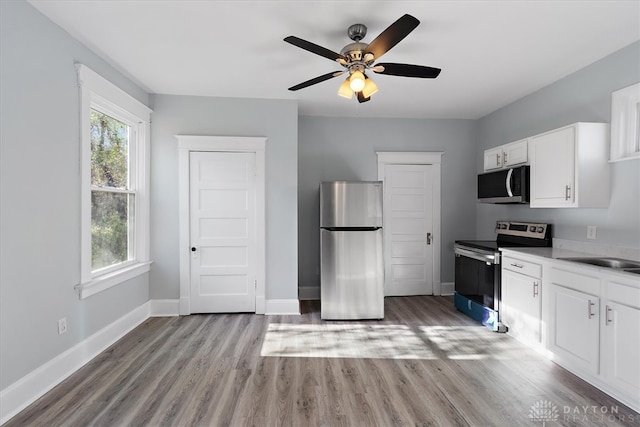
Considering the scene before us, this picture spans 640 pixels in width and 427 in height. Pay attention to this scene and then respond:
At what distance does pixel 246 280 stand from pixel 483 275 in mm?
2764

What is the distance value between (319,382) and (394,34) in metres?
2.44

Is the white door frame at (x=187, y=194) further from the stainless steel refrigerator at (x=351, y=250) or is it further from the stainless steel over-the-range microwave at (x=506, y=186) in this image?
the stainless steel over-the-range microwave at (x=506, y=186)

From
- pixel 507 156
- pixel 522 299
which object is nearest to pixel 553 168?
pixel 507 156

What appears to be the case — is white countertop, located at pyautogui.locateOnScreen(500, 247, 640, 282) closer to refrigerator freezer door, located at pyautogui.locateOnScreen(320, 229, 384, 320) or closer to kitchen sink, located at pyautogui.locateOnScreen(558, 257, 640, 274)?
kitchen sink, located at pyautogui.locateOnScreen(558, 257, 640, 274)

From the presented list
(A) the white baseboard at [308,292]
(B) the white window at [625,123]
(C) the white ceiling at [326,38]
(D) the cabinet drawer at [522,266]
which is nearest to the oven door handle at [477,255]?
(D) the cabinet drawer at [522,266]

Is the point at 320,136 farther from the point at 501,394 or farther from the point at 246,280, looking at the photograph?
the point at 501,394

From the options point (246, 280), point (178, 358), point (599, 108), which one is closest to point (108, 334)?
point (178, 358)

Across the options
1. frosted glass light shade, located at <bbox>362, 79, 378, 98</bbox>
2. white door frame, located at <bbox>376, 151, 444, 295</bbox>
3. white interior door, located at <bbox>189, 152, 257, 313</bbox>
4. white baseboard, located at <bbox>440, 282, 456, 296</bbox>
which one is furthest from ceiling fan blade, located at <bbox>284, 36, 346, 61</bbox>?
white baseboard, located at <bbox>440, 282, 456, 296</bbox>

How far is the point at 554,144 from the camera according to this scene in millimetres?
2943

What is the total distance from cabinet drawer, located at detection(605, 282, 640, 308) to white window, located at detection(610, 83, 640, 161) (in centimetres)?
113

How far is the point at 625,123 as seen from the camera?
2629 mm

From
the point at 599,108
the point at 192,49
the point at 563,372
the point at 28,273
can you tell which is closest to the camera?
the point at 28,273

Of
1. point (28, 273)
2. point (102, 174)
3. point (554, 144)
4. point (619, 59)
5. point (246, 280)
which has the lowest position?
point (246, 280)

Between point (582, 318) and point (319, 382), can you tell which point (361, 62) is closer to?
point (319, 382)
